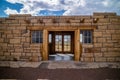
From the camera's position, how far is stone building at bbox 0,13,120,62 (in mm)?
9633

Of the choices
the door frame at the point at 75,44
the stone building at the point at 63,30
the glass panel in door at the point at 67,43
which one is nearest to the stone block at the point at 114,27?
the stone building at the point at 63,30

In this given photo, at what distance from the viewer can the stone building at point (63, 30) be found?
9633 mm

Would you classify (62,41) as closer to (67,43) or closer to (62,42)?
(62,42)

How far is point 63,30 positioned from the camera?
32.3 ft

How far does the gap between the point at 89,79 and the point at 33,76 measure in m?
2.17

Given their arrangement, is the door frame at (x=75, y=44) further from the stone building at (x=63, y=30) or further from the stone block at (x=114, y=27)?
the stone block at (x=114, y=27)

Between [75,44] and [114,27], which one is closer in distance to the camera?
[114,27]

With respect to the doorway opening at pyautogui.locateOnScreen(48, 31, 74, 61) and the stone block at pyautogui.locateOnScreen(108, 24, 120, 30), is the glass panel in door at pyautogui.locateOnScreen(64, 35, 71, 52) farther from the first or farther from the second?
the stone block at pyautogui.locateOnScreen(108, 24, 120, 30)

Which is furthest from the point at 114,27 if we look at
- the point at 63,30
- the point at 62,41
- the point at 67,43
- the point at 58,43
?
the point at 58,43

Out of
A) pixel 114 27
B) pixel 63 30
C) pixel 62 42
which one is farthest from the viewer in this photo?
pixel 62 42

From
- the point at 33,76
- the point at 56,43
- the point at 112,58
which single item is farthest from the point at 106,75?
the point at 56,43

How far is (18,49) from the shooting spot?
32.3 ft

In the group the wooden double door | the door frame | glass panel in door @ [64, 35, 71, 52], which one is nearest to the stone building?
A: the door frame

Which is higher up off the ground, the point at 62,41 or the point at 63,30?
the point at 63,30
